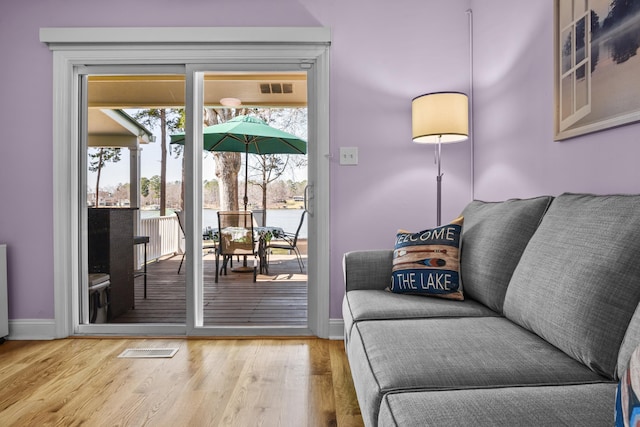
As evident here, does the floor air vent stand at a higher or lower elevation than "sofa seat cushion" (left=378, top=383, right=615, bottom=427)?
lower

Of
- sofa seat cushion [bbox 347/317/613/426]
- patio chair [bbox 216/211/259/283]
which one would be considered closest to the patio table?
patio chair [bbox 216/211/259/283]

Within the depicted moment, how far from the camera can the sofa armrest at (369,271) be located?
222 cm

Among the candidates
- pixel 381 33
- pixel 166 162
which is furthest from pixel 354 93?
pixel 166 162

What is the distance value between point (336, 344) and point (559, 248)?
1676 mm

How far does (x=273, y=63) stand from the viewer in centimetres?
283

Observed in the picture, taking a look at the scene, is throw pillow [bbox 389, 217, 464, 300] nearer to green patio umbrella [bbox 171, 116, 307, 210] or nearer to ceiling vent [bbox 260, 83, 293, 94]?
green patio umbrella [bbox 171, 116, 307, 210]

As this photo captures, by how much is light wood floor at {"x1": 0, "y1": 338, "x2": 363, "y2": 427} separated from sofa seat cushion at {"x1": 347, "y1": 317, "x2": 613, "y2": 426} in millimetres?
548

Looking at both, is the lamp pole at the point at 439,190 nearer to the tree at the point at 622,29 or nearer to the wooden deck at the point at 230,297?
the wooden deck at the point at 230,297

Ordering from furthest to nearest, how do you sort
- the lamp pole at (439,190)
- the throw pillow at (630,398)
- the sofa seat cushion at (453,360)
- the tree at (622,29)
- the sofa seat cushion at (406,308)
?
the lamp pole at (439,190) → the sofa seat cushion at (406,308) → the tree at (622,29) → the sofa seat cushion at (453,360) → the throw pillow at (630,398)

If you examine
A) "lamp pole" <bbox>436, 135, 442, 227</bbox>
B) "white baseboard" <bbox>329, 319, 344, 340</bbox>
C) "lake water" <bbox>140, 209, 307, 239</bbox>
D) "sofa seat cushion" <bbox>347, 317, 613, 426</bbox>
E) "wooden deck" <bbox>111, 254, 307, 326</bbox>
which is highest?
"lamp pole" <bbox>436, 135, 442, 227</bbox>

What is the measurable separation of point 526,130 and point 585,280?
1.23 m

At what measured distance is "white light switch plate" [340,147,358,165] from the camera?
280cm

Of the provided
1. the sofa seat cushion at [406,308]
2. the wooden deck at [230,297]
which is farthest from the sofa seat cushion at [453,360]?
the wooden deck at [230,297]

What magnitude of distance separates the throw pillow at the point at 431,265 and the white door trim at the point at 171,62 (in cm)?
84
